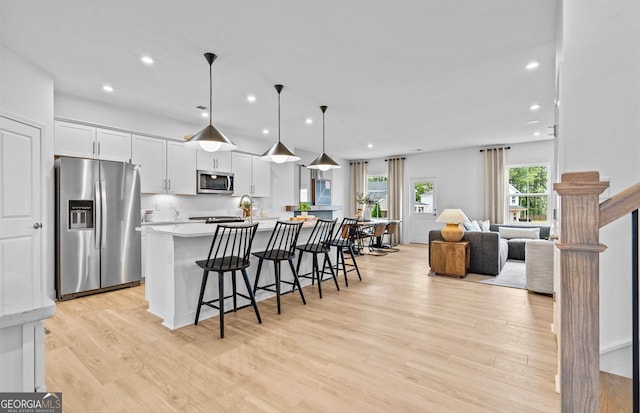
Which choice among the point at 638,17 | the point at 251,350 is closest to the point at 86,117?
the point at 251,350

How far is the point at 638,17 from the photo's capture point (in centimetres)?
205

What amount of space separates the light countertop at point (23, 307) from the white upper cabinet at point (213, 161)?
4.83 metres

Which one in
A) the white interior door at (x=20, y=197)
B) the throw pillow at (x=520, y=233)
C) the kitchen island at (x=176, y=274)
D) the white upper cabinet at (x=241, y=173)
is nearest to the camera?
the kitchen island at (x=176, y=274)

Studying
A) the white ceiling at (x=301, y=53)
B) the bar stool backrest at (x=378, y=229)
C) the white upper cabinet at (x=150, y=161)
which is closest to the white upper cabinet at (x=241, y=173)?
the white ceiling at (x=301, y=53)

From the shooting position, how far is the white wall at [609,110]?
6.70 ft

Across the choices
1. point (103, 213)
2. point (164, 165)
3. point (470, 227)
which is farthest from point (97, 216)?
point (470, 227)

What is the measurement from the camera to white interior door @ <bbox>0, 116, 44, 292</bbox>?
3.08m

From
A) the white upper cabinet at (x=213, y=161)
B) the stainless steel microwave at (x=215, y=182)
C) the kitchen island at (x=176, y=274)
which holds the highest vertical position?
the white upper cabinet at (x=213, y=161)

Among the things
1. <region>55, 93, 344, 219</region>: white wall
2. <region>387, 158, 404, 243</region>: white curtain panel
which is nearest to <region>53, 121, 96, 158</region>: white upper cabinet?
<region>55, 93, 344, 219</region>: white wall

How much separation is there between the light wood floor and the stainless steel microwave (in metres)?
2.40

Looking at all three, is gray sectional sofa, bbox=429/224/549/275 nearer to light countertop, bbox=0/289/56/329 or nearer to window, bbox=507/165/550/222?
window, bbox=507/165/550/222

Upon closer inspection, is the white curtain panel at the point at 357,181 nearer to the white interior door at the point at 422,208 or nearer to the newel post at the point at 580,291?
the white interior door at the point at 422,208

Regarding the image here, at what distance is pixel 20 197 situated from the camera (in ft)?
10.7

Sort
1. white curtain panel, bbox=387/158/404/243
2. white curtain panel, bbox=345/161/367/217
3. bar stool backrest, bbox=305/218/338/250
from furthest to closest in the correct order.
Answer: white curtain panel, bbox=345/161/367/217, white curtain panel, bbox=387/158/404/243, bar stool backrest, bbox=305/218/338/250
